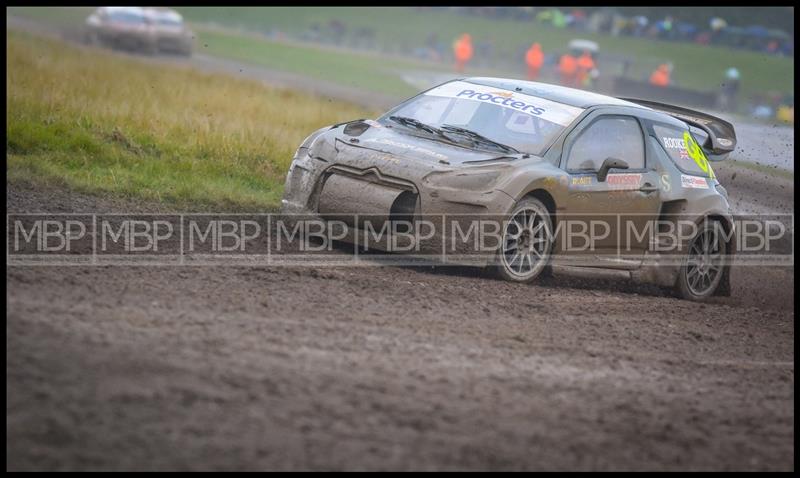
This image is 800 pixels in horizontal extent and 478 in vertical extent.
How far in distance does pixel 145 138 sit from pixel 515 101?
16.0 feet

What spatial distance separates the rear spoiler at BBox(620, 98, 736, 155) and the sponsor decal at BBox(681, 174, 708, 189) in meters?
1.16

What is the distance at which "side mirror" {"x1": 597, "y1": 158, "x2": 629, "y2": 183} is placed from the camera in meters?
Result: 9.24

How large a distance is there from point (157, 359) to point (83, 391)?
556 mm

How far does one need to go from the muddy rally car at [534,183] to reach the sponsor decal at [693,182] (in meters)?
0.02

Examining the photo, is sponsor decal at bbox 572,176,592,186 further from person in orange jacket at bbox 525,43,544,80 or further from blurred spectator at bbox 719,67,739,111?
person in orange jacket at bbox 525,43,544,80

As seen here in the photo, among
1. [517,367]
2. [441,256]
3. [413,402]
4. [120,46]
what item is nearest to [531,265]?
[441,256]

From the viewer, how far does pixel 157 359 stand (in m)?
5.17

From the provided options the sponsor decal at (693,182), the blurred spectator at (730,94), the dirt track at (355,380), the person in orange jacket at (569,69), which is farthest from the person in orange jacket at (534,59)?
the dirt track at (355,380)

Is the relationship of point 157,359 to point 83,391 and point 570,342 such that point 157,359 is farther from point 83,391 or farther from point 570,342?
point 570,342

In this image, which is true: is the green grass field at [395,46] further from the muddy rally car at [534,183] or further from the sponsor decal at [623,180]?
the sponsor decal at [623,180]

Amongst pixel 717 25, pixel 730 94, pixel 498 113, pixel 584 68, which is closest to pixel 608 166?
pixel 498 113

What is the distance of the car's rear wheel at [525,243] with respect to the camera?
866 centimetres

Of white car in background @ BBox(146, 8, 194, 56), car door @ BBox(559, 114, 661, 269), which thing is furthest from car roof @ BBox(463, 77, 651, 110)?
white car in background @ BBox(146, 8, 194, 56)

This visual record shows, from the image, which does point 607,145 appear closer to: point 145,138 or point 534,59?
point 145,138
